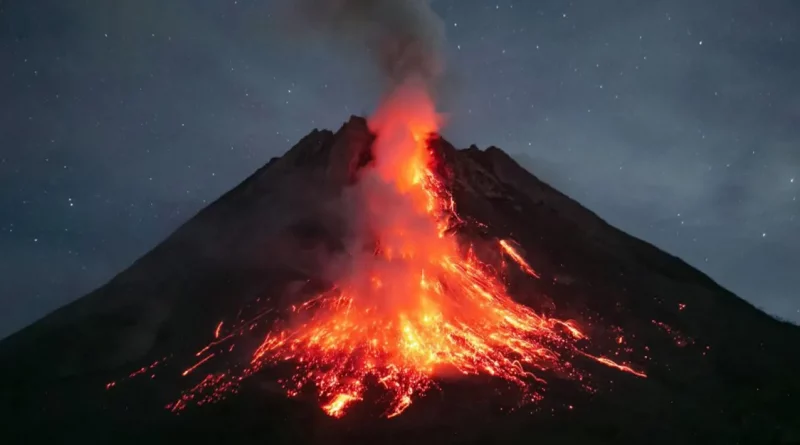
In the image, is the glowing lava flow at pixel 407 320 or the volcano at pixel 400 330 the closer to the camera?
the volcano at pixel 400 330

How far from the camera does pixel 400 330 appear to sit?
127ft

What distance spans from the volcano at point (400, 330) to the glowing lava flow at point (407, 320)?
0.12 meters

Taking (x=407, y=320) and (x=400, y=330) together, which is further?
(x=407, y=320)

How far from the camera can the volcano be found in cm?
3111

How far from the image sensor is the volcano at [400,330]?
31109mm

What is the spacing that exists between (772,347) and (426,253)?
21.1 metres

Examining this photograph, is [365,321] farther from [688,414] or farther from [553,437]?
[688,414]

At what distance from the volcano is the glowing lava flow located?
124 millimetres

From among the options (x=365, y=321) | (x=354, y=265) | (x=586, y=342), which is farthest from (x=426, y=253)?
(x=586, y=342)

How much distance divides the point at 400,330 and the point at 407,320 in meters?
0.97

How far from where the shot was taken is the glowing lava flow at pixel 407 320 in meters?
34.2

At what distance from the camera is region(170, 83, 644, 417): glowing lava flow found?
3416 cm

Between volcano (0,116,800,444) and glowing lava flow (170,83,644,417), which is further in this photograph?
glowing lava flow (170,83,644,417)

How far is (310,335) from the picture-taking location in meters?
38.2
